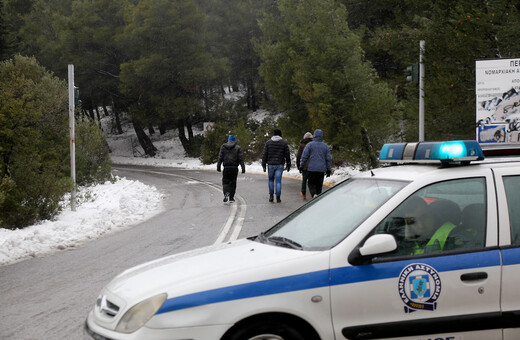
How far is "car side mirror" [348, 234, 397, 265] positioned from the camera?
11.6 ft

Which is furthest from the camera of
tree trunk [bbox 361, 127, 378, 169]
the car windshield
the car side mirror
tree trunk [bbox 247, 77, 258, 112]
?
tree trunk [bbox 247, 77, 258, 112]

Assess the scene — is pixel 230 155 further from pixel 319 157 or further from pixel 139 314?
pixel 139 314

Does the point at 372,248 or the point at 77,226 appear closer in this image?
the point at 372,248

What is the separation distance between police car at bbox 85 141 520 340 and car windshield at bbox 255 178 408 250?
0.6 inches

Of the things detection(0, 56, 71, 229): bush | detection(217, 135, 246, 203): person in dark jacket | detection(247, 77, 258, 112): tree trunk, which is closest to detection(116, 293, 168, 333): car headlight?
detection(0, 56, 71, 229): bush

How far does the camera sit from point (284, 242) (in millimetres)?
4156

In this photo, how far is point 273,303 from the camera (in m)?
3.42

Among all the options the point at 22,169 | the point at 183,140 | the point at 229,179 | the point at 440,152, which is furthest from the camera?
the point at 183,140

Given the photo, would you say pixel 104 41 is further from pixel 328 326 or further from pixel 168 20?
pixel 328 326

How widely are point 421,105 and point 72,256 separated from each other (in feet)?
33.7

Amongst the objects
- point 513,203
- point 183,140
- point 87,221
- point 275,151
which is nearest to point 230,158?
point 275,151

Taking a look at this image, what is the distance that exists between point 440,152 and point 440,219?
1.60ft

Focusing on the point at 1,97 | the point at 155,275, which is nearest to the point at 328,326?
Answer: the point at 155,275

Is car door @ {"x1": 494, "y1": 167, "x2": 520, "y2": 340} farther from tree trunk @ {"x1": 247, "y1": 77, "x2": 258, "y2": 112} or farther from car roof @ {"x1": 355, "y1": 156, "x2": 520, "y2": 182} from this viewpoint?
tree trunk @ {"x1": 247, "y1": 77, "x2": 258, "y2": 112}
